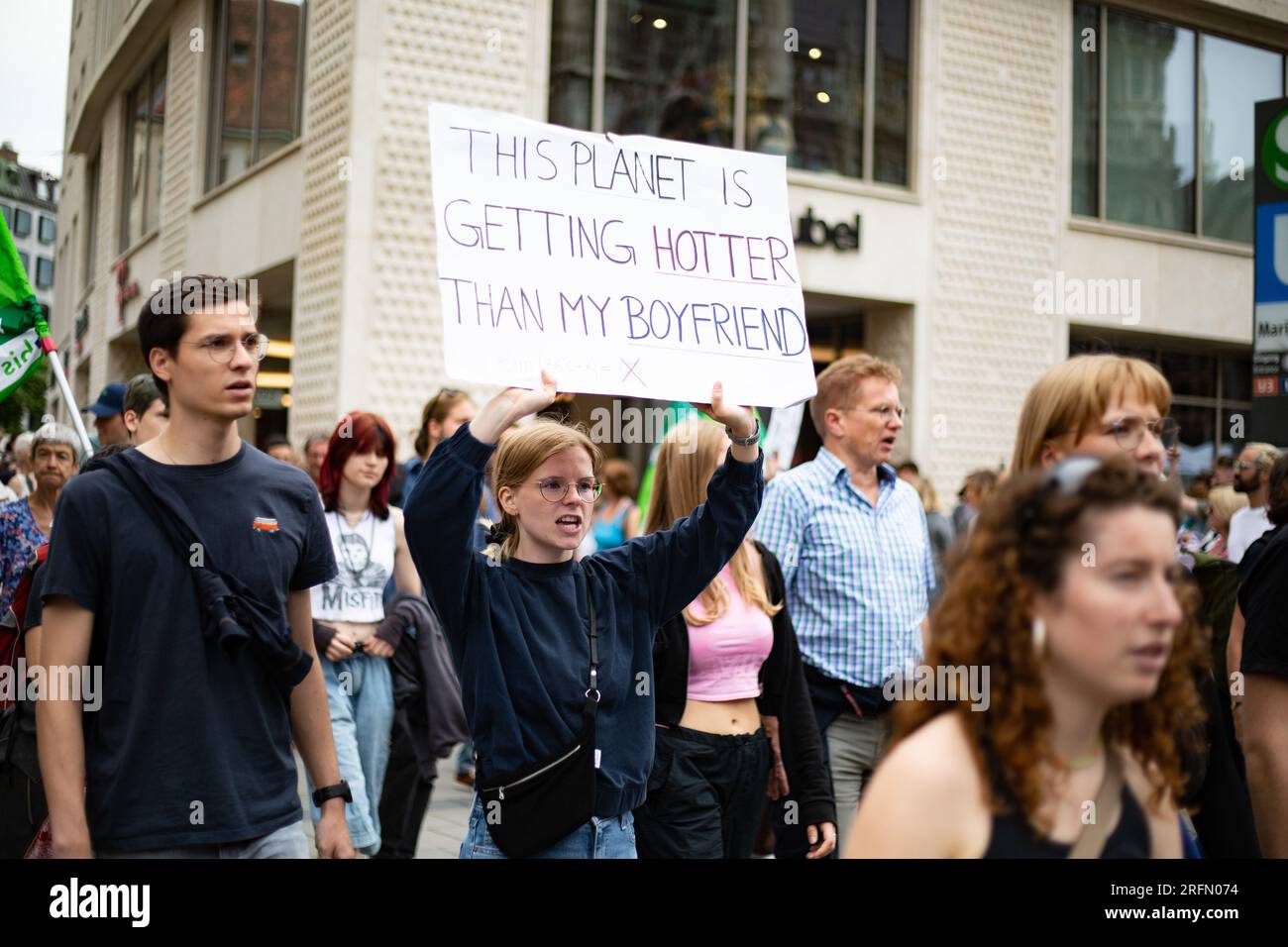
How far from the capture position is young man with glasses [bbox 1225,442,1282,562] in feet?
25.2

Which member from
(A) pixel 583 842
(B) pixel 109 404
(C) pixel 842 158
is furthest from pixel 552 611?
(C) pixel 842 158

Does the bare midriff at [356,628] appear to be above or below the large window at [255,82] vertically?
below

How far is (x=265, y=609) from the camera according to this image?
3160 mm

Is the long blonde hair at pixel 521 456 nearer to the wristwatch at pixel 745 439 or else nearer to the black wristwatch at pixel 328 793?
the wristwatch at pixel 745 439

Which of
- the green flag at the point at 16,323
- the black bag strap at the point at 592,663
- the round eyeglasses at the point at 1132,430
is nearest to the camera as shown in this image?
the round eyeglasses at the point at 1132,430

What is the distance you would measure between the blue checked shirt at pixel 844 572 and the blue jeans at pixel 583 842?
1620mm

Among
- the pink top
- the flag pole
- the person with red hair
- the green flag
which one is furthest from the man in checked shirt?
the green flag

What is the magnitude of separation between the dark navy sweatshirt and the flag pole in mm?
2082

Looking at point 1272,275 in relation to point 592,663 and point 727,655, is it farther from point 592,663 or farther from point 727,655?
point 592,663

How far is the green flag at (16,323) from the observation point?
563 centimetres

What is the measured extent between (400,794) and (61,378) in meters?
2.26

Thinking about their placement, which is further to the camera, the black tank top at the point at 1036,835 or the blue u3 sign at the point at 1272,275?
the blue u3 sign at the point at 1272,275

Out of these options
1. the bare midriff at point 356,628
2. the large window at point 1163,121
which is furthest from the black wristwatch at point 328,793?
the large window at point 1163,121

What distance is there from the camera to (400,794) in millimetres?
5957
